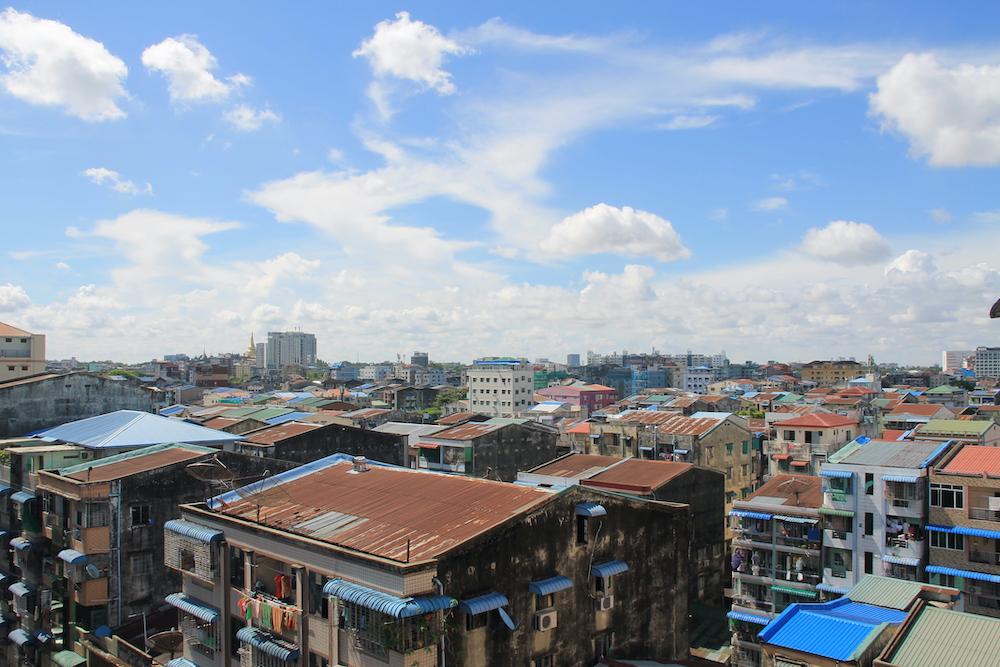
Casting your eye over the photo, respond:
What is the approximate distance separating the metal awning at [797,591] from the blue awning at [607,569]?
14984 millimetres

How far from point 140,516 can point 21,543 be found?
24.8 ft

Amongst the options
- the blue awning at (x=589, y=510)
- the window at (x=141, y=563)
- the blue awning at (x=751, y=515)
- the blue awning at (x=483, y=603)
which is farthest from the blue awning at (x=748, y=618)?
the window at (x=141, y=563)

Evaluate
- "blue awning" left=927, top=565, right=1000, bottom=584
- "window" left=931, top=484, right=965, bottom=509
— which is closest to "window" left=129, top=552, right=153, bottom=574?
"blue awning" left=927, top=565, right=1000, bottom=584

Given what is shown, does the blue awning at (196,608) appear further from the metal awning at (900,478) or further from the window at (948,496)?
the window at (948,496)

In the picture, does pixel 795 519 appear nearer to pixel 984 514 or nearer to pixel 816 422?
pixel 984 514

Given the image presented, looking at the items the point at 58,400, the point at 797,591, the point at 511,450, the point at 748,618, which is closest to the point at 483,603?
the point at 748,618

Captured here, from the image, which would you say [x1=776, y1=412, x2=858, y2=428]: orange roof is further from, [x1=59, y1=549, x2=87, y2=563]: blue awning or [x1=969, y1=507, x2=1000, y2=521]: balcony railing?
[x1=59, y1=549, x2=87, y2=563]: blue awning

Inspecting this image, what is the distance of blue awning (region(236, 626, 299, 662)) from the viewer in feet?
52.4

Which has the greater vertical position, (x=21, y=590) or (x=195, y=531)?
(x=195, y=531)

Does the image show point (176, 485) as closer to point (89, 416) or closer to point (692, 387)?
point (89, 416)

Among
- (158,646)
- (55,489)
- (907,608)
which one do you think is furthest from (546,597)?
(55,489)

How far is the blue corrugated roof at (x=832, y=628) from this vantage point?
611 inches

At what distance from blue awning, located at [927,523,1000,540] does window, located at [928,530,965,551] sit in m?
0.20

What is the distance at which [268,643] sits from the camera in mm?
16625
